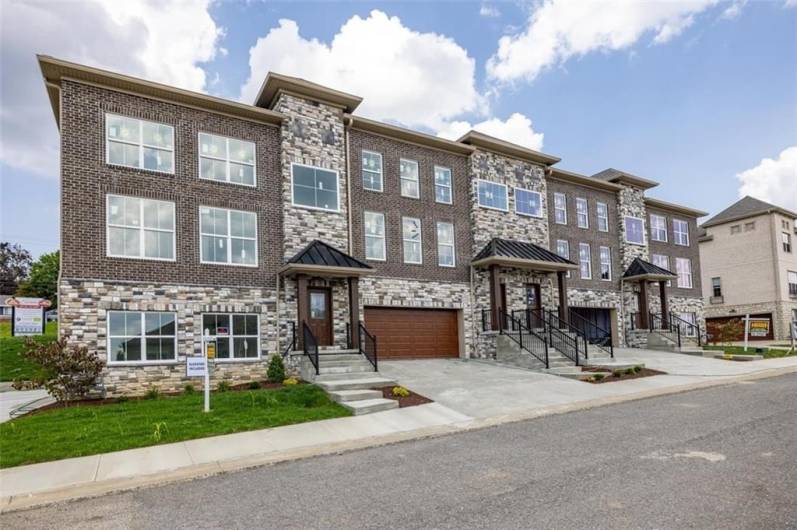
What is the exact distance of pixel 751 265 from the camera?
37.6 metres

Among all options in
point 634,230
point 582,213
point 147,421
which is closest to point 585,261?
point 582,213

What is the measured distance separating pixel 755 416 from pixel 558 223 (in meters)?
16.4

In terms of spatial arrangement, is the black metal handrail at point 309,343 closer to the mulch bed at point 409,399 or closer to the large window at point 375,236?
the mulch bed at point 409,399

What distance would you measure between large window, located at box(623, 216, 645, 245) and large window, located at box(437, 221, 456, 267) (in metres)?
11.9

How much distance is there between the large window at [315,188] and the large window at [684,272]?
72.7 ft

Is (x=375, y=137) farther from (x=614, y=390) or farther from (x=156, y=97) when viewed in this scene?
(x=614, y=390)

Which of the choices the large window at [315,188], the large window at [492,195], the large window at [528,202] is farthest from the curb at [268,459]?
the large window at [528,202]

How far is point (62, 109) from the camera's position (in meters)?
14.1

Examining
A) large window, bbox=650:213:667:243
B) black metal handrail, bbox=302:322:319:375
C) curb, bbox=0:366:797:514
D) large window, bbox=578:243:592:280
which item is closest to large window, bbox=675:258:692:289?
large window, bbox=650:213:667:243

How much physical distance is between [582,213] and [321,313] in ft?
50.0

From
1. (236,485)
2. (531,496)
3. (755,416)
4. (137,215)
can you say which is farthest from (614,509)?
(137,215)

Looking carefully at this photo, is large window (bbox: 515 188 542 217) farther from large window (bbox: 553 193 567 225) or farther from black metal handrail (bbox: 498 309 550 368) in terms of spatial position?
black metal handrail (bbox: 498 309 550 368)

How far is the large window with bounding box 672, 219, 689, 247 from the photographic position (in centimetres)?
3117

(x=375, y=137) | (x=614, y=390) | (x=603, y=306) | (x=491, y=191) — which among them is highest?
(x=375, y=137)
